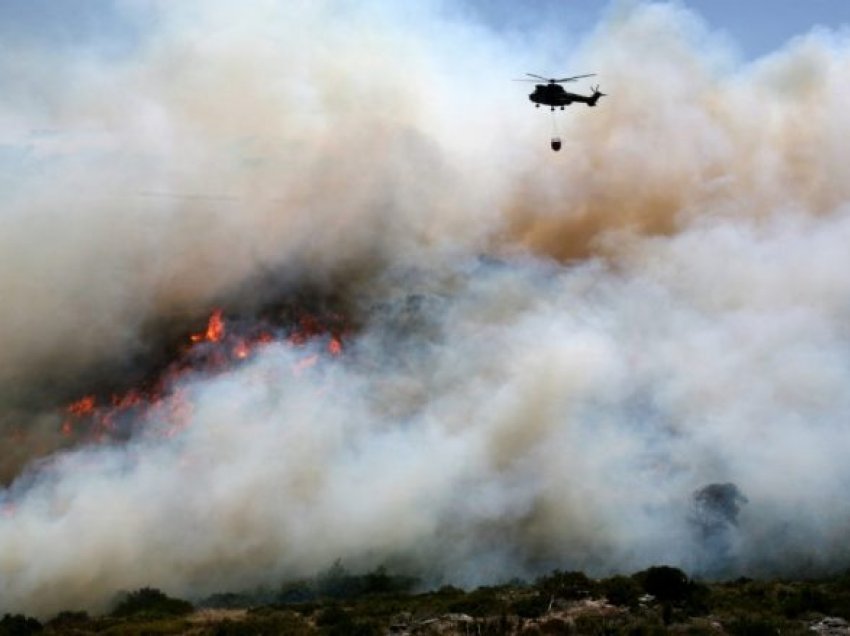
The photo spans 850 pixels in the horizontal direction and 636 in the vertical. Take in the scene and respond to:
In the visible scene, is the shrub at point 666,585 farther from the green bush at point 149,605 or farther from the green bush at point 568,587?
the green bush at point 149,605

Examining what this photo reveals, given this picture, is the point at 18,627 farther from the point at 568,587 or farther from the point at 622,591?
the point at 622,591

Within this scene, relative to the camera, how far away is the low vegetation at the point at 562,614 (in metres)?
28.4

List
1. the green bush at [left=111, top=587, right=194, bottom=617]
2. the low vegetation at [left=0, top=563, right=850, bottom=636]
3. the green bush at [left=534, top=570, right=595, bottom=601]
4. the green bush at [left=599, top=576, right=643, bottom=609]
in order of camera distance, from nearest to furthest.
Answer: the low vegetation at [left=0, top=563, right=850, bottom=636] → the green bush at [left=599, top=576, right=643, bottom=609] → the green bush at [left=534, top=570, right=595, bottom=601] → the green bush at [left=111, top=587, right=194, bottom=617]

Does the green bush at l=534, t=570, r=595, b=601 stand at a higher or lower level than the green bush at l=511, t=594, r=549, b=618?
higher

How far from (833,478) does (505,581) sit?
27923 millimetres

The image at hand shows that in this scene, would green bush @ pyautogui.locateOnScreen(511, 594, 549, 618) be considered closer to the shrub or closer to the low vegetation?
the low vegetation

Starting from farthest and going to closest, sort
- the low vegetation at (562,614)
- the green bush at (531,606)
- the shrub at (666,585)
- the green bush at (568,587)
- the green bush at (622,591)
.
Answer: the green bush at (568,587), the shrub at (666,585), the green bush at (622,591), the green bush at (531,606), the low vegetation at (562,614)

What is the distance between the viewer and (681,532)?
5747cm

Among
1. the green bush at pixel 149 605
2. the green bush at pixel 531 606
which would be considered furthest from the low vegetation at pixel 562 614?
the green bush at pixel 149 605

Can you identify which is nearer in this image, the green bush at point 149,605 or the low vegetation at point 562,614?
the low vegetation at point 562,614

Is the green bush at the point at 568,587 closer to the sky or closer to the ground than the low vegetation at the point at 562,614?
closer to the sky

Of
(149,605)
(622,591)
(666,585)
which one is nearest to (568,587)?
(622,591)

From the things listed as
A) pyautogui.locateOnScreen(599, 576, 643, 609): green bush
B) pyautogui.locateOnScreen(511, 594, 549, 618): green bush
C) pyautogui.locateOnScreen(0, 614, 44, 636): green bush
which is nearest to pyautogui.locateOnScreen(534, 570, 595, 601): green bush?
pyautogui.locateOnScreen(599, 576, 643, 609): green bush

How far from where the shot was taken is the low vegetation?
28.4 metres
